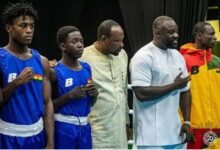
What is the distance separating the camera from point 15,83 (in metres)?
2.57

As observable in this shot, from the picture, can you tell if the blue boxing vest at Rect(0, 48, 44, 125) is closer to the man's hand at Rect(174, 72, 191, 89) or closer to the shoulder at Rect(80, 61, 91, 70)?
the shoulder at Rect(80, 61, 91, 70)

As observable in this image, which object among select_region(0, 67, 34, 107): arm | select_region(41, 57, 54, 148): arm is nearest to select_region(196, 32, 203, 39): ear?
select_region(41, 57, 54, 148): arm

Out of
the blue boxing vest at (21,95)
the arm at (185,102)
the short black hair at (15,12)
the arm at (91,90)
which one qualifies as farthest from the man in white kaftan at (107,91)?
the short black hair at (15,12)

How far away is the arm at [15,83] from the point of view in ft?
8.43

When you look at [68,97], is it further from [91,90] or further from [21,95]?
[21,95]

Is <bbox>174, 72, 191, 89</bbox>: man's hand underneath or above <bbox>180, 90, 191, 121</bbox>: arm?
above

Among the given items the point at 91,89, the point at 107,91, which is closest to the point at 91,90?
the point at 91,89

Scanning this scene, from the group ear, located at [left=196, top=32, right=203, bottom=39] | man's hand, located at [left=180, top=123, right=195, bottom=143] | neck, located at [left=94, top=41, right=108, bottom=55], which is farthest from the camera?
ear, located at [left=196, top=32, right=203, bottom=39]

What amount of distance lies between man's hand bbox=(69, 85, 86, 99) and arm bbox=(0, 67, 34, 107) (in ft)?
1.18

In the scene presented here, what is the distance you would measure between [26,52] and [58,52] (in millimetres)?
3637

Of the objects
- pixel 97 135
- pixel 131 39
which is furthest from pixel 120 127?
pixel 131 39

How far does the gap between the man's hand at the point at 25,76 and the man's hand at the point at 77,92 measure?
35 cm

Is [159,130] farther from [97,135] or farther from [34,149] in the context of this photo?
[34,149]

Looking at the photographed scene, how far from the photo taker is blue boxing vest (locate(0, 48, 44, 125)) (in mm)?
2625
